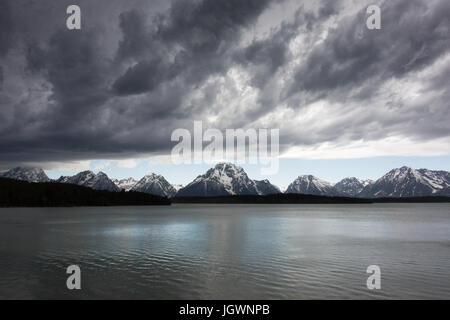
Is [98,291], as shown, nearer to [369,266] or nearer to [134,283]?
[134,283]

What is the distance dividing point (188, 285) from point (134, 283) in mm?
4759

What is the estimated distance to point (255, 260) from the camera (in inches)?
1544

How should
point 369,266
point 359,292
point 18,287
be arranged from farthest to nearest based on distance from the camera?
1. point 369,266
2. point 18,287
3. point 359,292

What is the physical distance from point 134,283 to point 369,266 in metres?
24.6
